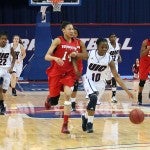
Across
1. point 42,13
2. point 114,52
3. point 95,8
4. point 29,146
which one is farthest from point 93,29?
point 29,146

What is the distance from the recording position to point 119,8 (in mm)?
24797

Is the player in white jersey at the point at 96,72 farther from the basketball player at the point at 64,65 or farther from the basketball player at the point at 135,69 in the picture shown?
the basketball player at the point at 135,69

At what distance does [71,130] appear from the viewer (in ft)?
30.9

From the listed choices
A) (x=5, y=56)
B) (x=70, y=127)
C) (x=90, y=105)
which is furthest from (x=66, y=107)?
(x=5, y=56)

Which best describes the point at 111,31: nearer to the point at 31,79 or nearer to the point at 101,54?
the point at 31,79

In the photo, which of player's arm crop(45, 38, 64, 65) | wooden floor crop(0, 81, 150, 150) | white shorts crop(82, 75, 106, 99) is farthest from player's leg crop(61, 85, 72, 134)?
player's arm crop(45, 38, 64, 65)

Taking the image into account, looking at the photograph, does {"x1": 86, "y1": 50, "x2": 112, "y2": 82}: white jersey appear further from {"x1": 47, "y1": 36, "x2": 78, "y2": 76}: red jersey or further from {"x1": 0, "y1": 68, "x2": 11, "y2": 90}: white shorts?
{"x1": 0, "y1": 68, "x2": 11, "y2": 90}: white shorts

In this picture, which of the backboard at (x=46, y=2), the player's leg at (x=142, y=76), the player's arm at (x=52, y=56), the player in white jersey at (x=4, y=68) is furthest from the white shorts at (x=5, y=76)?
the backboard at (x=46, y=2)

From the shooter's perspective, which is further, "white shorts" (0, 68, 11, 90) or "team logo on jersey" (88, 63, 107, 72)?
"white shorts" (0, 68, 11, 90)

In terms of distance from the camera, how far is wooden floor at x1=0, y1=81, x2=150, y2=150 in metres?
7.99

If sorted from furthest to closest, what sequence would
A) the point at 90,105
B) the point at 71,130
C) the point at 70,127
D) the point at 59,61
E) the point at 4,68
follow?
the point at 4,68 → the point at 70,127 → the point at 71,130 → the point at 90,105 → the point at 59,61

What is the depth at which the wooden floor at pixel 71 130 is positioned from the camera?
315 inches

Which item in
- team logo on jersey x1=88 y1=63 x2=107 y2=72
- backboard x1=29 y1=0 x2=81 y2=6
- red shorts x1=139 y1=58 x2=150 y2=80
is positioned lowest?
red shorts x1=139 y1=58 x2=150 y2=80

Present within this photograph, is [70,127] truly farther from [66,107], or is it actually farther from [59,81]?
[59,81]
